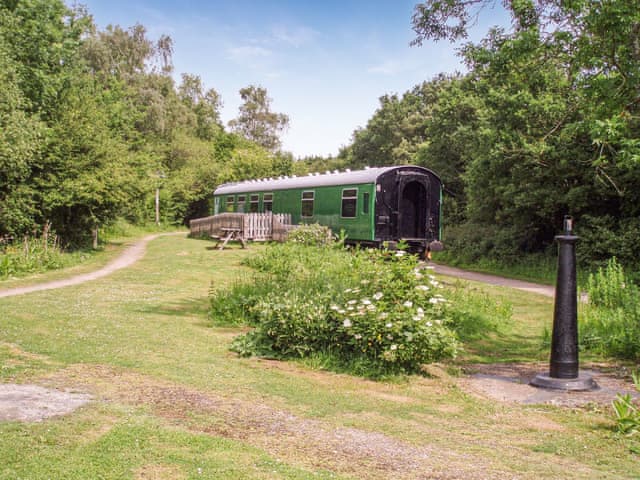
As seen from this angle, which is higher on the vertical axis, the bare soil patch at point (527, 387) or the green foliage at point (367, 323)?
the green foliage at point (367, 323)

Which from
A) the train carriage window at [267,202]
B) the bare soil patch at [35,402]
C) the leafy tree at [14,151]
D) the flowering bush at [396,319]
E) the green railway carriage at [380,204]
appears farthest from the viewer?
the train carriage window at [267,202]

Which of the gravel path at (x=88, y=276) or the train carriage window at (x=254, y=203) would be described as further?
the train carriage window at (x=254, y=203)

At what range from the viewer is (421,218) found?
2114cm

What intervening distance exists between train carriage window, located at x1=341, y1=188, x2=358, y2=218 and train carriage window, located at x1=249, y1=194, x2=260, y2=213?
8062mm

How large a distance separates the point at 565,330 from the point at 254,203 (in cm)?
2308

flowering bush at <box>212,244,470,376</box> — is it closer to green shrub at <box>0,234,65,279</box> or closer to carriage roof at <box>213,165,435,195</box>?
green shrub at <box>0,234,65,279</box>

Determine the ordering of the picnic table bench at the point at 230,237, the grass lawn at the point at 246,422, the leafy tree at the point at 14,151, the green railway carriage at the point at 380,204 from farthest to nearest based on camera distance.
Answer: the picnic table bench at the point at 230,237
the green railway carriage at the point at 380,204
the leafy tree at the point at 14,151
the grass lawn at the point at 246,422

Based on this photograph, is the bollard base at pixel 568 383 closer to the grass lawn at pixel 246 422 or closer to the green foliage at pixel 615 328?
the grass lawn at pixel 246 422

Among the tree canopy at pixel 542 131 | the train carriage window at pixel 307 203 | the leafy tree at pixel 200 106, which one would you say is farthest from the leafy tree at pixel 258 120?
the train carriage window at pixel 307 203

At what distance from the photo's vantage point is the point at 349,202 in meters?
21.1

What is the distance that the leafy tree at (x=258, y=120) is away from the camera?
72562mm

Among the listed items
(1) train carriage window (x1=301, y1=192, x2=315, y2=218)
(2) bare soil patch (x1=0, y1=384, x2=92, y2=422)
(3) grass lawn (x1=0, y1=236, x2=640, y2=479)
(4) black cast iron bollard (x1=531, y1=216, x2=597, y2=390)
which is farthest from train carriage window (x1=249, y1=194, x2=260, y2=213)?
(2) bare soil patch (x1=0, y1=384, x2=92, y2=422)

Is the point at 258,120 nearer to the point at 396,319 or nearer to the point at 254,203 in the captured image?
the point at 254,203

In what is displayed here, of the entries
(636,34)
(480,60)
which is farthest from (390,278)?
(636,34)
